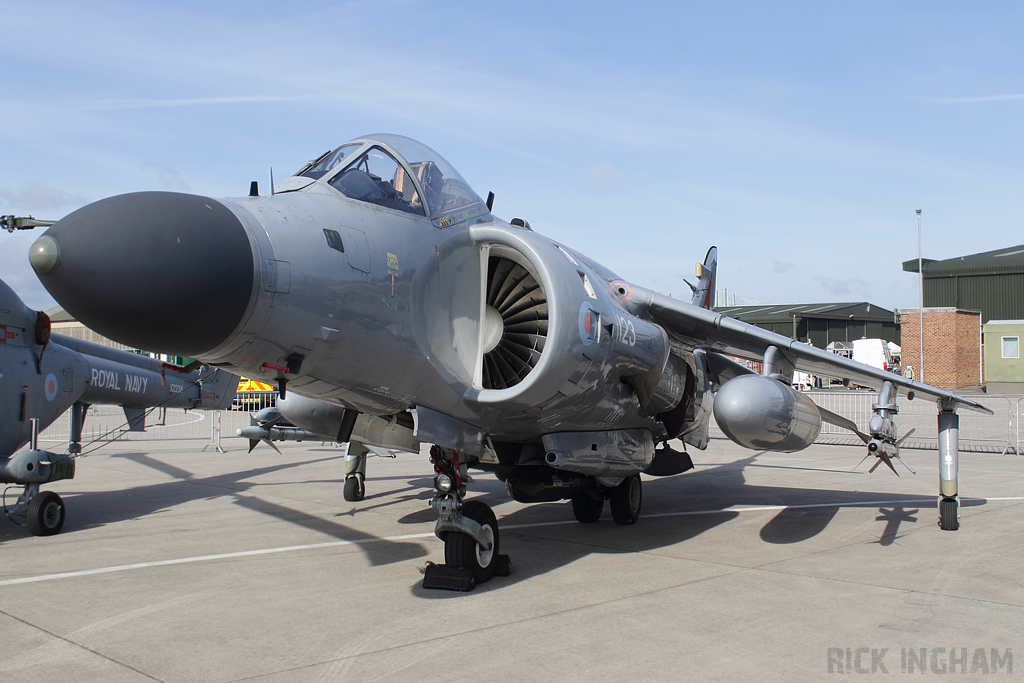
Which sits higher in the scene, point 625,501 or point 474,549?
point 474,549

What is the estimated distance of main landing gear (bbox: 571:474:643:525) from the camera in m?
8.86

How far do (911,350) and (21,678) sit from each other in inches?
1652

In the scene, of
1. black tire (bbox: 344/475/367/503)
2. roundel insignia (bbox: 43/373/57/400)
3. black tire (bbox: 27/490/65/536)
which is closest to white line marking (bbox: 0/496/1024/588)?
black tire (bbox: 27/490/65/536)

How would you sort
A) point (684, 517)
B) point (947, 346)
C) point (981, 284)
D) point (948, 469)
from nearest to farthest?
point (948, 469)
point (684, 517)
point (947, 346)
point (981, 284)

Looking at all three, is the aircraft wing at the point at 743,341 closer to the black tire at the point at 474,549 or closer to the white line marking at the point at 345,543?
the white line marking at the point at 345,543

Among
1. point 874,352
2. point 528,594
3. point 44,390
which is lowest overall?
point 528,594

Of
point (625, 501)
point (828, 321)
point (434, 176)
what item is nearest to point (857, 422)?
point (625, 501)

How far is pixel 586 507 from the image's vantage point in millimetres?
9023

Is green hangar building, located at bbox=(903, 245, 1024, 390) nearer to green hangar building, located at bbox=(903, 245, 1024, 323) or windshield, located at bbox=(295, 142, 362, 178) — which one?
green hangar building, located at bbox=(903, 245, 1024, 323)

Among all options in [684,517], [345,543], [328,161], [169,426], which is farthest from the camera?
[169,426]

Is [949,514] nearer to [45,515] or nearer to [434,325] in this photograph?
[434,325]

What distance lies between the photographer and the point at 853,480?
13008 millimetres

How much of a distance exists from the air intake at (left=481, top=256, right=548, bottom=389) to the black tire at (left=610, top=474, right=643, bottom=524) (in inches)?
115

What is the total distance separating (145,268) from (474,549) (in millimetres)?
3318
